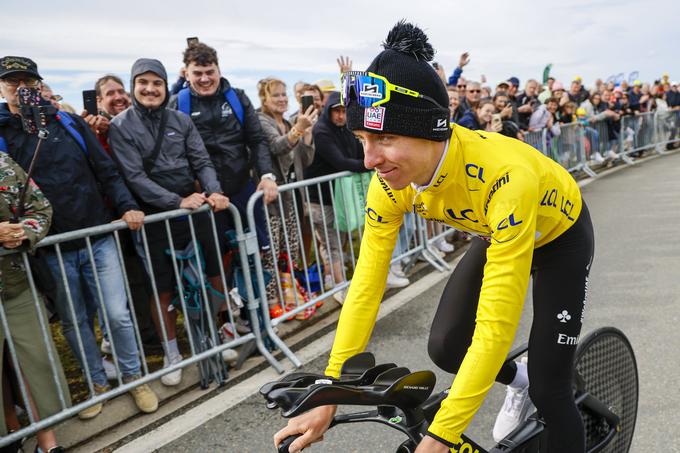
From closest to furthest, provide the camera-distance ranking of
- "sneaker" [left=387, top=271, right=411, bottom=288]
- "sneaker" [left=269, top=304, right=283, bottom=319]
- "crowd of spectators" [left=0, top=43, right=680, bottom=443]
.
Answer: "crowd of spectators" [left=0, top=43, right=680, bottom=443], "sneaker" [left=269, top=304, right=283, bottom=319], "sneaker" [left=387, top=271, right=411, bottom=288]

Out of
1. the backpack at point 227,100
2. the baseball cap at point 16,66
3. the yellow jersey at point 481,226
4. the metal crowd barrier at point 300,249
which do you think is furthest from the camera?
the backpack at point 227,100

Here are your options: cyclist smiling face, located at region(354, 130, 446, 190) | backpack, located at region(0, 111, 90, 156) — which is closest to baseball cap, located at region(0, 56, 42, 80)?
backpack, located at region(0, 111, 90, 156)

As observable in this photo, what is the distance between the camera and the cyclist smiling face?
5.84 ft

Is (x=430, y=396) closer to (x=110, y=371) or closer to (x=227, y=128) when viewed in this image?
(x=110, y=371)

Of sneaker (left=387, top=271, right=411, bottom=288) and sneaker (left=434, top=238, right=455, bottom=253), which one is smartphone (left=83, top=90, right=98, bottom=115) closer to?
sneaker (left=387, top=271, right=411, bottom=288)

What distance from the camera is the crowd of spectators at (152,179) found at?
12.2 feet

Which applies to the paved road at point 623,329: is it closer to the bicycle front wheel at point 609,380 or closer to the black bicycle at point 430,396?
the bicycle front wheel at point 609,380

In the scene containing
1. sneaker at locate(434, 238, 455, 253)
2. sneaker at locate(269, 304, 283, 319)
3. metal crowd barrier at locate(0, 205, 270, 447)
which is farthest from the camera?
sneaker at locate(434, 238, 455, 253)

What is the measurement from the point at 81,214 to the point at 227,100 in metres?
1.73

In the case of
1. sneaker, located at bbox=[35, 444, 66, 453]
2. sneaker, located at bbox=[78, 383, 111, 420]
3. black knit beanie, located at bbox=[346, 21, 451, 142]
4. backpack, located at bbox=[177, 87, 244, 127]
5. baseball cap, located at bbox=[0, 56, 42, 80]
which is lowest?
sneaker, located at bbox=[35, 444, 66, 453]

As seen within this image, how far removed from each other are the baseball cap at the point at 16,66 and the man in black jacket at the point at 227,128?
1282mm

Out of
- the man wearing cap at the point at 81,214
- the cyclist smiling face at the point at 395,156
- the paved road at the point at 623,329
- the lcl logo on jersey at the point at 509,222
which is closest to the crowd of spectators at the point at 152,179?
the man wearing cap at the point at 81,214

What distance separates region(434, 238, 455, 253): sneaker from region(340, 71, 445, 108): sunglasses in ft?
18.1

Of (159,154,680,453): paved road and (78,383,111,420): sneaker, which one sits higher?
(78,383,111,420): sneaker
